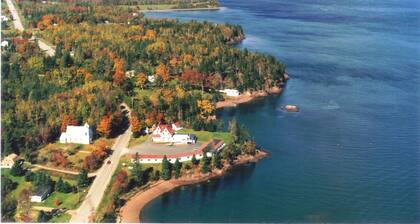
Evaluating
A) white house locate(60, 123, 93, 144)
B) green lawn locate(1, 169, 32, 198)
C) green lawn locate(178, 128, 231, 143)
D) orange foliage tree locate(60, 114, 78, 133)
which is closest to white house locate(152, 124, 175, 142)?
green lawn locate(178, 128, 231, 143)

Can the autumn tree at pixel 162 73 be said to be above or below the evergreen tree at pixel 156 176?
above

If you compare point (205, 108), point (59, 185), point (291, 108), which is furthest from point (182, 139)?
point (291, 108)

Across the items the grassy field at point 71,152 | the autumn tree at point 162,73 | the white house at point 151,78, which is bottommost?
the grassy field at point 71,152

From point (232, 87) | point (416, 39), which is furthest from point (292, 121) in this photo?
point (416, 39)

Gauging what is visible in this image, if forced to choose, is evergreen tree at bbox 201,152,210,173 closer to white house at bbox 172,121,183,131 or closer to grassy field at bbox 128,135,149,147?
grassy field at bbox 128,135,149,147

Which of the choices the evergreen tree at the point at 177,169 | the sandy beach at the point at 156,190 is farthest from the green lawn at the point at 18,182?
the evergreen tree at the point at 177,169

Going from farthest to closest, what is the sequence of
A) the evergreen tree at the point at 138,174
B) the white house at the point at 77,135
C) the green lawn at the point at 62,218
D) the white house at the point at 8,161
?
the white house at the point at 77,135 → the white house at the point at 8,161 → the evergreen tree at the point at 138,174 → the green lawn at the point at 62,218

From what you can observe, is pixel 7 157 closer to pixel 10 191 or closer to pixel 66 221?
pixel 10 191

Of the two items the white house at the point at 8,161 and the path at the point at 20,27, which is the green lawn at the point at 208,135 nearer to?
the white house at the point at 8,161
